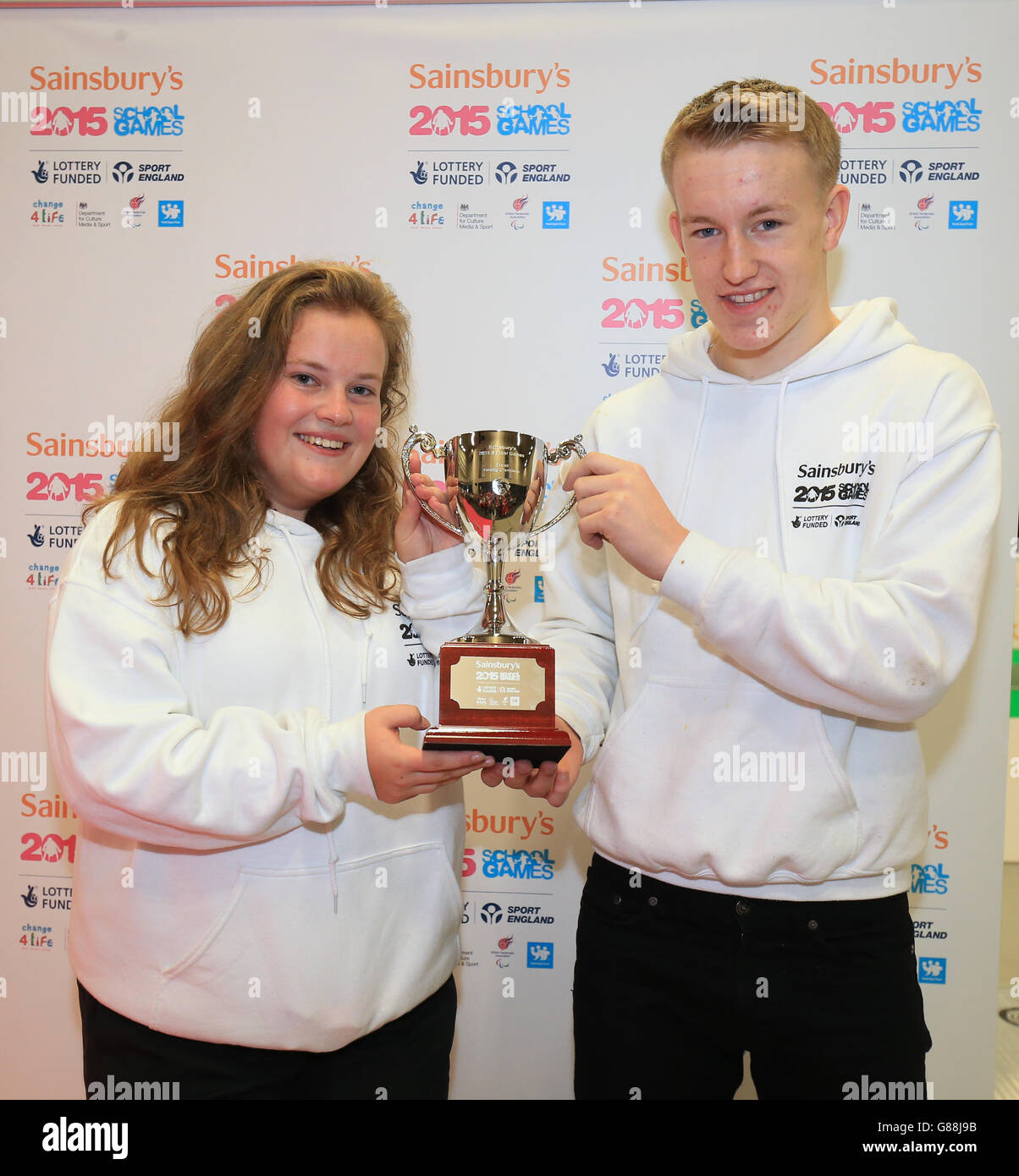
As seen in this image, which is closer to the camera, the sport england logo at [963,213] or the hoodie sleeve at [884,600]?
the hoodie sleeve at [884,600]

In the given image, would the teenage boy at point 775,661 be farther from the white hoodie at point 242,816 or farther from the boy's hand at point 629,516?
the white hoodie at point 242,816

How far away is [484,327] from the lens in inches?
89.2

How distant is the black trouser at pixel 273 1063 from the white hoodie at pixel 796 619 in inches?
16.6

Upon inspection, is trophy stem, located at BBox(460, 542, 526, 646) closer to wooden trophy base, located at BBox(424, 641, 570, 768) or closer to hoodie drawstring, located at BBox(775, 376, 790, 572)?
wooden trophy base, located at BBox(424, 641, 570, 768)

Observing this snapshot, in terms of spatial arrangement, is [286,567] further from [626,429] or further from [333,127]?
[333,127]

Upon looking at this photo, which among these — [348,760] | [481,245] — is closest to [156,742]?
[348,760]

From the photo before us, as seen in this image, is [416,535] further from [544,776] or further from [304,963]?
[304,963]

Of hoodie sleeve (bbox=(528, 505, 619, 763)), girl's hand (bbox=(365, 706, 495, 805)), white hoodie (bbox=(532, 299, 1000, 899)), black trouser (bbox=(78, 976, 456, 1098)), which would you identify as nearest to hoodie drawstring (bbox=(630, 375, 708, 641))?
white hoodie (bbox=(532, 299, 1000, 899))

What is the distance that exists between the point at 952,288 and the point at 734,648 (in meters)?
Answer: 1.39

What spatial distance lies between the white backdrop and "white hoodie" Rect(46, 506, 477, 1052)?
917mm

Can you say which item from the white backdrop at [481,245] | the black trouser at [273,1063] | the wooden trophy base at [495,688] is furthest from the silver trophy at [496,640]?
the white backdrop at [481,245]

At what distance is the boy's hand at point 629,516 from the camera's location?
1270mm

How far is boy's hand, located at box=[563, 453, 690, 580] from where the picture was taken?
4.17ft

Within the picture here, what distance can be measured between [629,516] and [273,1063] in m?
0.93
